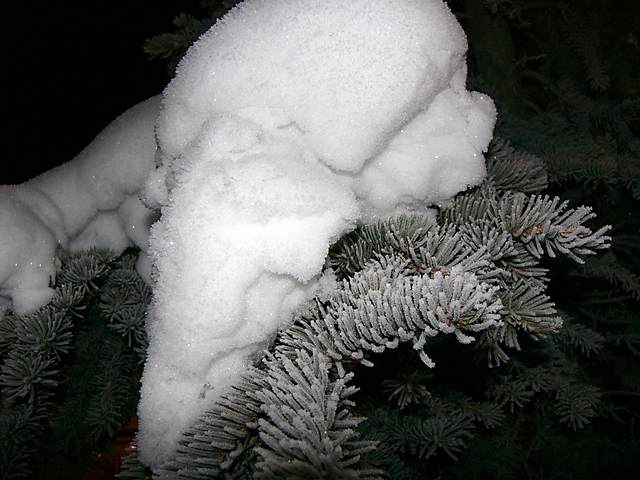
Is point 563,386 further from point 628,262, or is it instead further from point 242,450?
point 242,450

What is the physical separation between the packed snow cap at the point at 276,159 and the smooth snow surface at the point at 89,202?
22.8 inches

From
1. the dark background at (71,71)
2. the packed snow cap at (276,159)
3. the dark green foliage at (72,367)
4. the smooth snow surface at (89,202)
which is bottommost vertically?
the dark background at (71,71)

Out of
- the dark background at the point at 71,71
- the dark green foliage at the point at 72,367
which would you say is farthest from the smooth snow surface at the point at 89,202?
the dark background at the point at 71,71

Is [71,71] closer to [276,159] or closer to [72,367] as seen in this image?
[72,367]

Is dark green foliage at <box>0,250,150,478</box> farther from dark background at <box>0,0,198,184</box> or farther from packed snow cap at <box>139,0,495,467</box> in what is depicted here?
dark background at <box>0,0,198,184</box>

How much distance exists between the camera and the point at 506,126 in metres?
1.88

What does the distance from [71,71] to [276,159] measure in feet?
21.4

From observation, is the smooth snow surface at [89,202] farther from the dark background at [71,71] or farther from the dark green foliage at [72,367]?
the dark background at [71,71]

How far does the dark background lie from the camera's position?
5707 mm

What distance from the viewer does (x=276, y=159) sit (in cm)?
91

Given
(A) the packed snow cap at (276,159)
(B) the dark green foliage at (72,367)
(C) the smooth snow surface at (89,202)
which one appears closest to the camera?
(A) the packed snow cap at (276,159)

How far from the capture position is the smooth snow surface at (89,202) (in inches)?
56.1

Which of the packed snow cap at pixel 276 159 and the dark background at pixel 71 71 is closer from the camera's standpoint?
the packed snow cap at pixel 276 159

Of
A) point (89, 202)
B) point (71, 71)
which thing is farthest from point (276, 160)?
point (71, 71)
